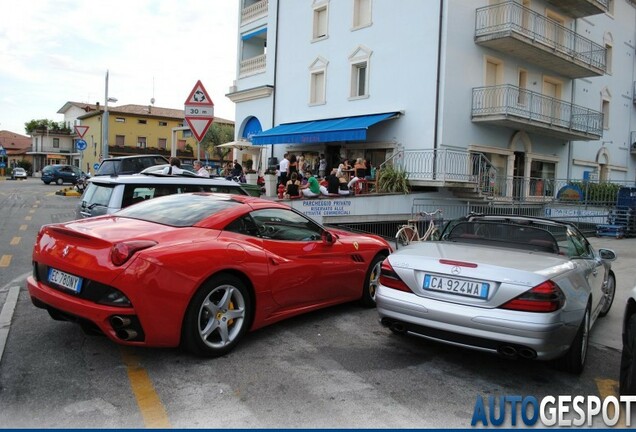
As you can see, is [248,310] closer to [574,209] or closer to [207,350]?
[207,350]

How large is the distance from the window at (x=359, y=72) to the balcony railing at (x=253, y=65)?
6.67 metres

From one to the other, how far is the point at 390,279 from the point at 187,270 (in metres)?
1.81

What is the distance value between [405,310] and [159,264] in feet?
6.84

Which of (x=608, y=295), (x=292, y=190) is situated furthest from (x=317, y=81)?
(x=608, y=295)

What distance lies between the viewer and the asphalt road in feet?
11.1

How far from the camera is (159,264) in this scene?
13.0 feet

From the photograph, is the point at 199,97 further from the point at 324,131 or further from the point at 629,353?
the point at 324,131

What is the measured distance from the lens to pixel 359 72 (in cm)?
2130

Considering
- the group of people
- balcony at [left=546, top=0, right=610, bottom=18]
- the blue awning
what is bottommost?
the group of people

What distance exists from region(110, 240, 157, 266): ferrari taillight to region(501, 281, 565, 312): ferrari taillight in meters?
2.94

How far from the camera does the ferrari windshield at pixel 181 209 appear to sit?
4750 millimetres

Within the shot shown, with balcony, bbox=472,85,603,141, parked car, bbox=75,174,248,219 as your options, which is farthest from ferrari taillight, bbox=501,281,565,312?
balcony, bbox=472,85,603,141

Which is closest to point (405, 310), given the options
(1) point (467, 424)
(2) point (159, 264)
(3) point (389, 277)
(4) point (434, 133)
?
(3) point (389, 277)

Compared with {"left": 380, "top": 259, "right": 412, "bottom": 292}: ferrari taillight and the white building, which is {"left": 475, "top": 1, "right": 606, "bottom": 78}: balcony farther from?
{"left": 380, "top": 259, "right": 412, "bottom": 292}: ferrari taillight
